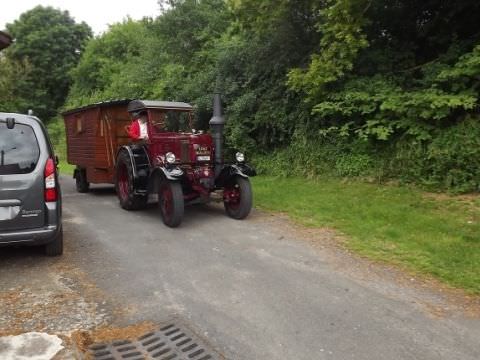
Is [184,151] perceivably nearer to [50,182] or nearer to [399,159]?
[50,182]

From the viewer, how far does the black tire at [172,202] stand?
673cm

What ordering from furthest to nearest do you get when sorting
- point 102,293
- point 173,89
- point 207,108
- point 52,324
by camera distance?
1. point 173,89
2. point 207,108
3. point 102,293
4. point 52,324

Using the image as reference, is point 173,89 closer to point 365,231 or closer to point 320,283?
point 365,231

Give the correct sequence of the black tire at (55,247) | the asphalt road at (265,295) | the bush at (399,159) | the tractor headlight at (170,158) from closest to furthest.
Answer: the asphalt road at (265,295)
the black tire at (55,247)
the tractor headlight at (170,158)
the bush at (399,159)

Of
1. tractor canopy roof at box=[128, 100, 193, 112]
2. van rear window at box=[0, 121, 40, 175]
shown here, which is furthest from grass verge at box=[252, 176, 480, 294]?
van rear window at box=[0, 121, 40, 175]

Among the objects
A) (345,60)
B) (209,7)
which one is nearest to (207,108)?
(345,60)

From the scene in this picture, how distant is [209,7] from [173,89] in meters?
4.00

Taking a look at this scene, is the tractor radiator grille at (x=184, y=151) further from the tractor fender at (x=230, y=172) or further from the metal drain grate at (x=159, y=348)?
the metal drain grate at (x=159, y=348)

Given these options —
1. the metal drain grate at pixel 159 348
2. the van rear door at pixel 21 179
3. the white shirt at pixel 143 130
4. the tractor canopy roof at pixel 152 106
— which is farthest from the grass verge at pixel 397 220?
the van rear door at pixel 21 179

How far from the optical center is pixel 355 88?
9.38 meters

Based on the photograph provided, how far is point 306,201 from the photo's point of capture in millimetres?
8414

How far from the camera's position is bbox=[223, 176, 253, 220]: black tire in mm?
7347

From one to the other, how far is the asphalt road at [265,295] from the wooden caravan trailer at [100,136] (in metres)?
3.43

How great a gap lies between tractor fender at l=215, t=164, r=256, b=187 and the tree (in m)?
31.3
